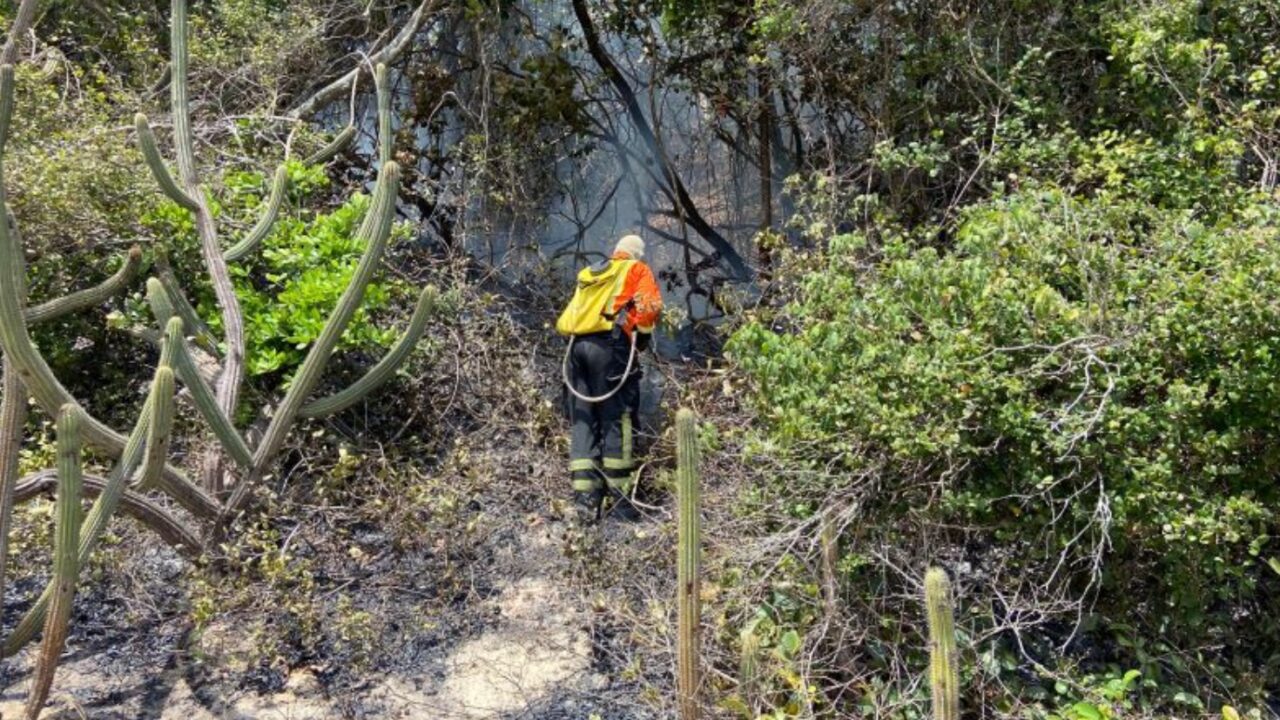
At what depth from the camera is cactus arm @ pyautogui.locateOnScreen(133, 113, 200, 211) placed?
6.20 m

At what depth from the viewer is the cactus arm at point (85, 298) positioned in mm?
6457

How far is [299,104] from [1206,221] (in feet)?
21.2

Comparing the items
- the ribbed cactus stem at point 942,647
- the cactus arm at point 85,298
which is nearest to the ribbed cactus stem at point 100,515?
the cactus arm at point 85,298

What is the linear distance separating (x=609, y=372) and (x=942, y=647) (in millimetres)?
3630

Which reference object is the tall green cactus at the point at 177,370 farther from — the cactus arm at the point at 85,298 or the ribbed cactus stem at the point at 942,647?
the ribbed cactus stem at the point at 942,647

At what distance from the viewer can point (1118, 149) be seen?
21.2 feet

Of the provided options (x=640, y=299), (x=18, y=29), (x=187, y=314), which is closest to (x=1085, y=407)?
(x=640, y=299)

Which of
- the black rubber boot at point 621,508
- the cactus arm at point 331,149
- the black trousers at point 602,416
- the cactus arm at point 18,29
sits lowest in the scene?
the black rubber boot at point 621,508

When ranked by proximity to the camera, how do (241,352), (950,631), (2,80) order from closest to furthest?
(950,631), (2,80), (241,352)

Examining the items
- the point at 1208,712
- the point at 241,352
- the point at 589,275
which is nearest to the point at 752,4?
the point at 589,275

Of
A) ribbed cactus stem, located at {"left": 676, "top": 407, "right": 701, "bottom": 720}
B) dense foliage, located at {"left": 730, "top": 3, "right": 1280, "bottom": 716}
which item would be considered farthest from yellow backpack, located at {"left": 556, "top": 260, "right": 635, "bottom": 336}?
ribbed cactus stem, located at {"left": 676, "top": 407, "right": 701, "bottom": 720}

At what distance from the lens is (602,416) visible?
A: 7340 mm

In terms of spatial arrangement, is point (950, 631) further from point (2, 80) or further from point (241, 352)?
point (2, 80)

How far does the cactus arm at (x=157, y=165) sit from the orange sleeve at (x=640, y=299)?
2532mm
